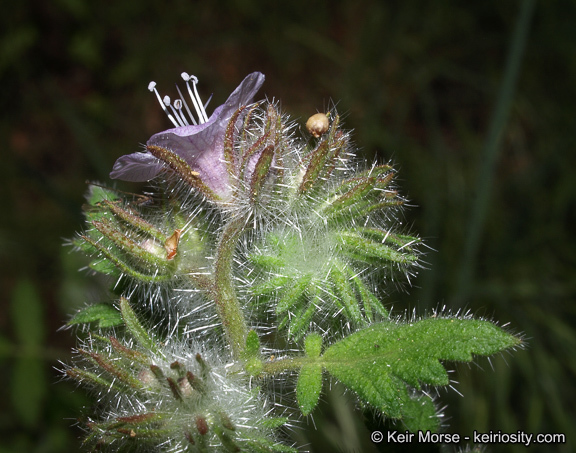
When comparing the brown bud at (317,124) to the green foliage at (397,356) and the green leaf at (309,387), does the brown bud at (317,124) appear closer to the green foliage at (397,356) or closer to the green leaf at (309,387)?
the green foliage at (397,356)

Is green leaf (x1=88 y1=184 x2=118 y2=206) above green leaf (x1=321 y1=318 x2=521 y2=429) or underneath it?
above

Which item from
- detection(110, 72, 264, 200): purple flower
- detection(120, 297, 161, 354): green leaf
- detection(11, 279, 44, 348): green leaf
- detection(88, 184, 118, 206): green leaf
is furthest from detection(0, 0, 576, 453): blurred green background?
detection(120, 297, 161, 354): green leaf

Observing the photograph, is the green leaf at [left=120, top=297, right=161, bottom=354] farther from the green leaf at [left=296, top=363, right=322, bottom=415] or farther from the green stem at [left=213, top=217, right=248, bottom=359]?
the green leaf at [left=296, top=363, right=322, bottom=415]

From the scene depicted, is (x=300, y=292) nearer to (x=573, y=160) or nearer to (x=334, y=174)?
(x=334, y=174)

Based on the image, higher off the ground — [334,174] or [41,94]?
[41,94]

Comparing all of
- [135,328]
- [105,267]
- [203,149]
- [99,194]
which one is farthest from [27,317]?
[203,149]

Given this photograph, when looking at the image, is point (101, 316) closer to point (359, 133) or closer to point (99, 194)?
point (99, 194)

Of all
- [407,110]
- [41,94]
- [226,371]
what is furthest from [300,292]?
[41,94]
